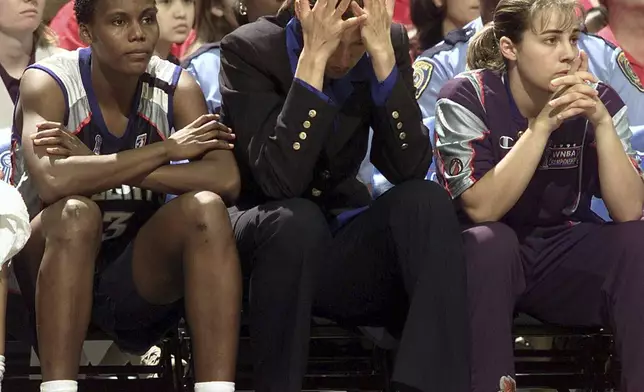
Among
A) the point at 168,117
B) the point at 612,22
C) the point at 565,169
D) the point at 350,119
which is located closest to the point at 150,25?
the point at 168,117

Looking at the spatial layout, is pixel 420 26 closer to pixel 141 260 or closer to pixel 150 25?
pixel 150 25

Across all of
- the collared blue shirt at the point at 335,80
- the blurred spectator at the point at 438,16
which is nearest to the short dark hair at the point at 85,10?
the collared blue shirt at the point at 335,80

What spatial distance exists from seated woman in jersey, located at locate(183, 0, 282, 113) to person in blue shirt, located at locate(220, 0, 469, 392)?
450 millimetres

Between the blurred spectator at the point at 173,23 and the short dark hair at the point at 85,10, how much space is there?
46.0 inches

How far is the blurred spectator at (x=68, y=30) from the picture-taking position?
423 cm

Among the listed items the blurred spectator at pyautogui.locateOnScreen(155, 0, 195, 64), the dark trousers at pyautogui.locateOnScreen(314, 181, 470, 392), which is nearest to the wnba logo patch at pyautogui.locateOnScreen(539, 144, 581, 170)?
the dark trousers at pyautogui.locateOnScreen(314, 181, 470, 392)

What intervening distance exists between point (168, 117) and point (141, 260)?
43 centimetres

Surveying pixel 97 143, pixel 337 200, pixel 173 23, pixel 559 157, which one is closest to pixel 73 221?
pixel 97 143

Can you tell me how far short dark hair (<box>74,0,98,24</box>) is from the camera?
116 inches

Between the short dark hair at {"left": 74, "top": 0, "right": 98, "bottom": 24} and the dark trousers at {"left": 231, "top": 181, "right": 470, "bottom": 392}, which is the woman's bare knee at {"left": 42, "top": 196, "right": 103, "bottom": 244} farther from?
the short dark hair at {"left": 74, "top": 0, "right": 98, "bottom": 24}

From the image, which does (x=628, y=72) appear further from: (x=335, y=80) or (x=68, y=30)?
(x=68, y=30)

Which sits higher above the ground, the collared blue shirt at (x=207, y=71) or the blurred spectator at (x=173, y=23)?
the blurred spectator at (x=173, y=23)

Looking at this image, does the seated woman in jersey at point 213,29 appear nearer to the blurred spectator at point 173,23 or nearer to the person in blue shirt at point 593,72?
the blurred spectator at point 173,23

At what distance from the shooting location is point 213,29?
13.4 ft
